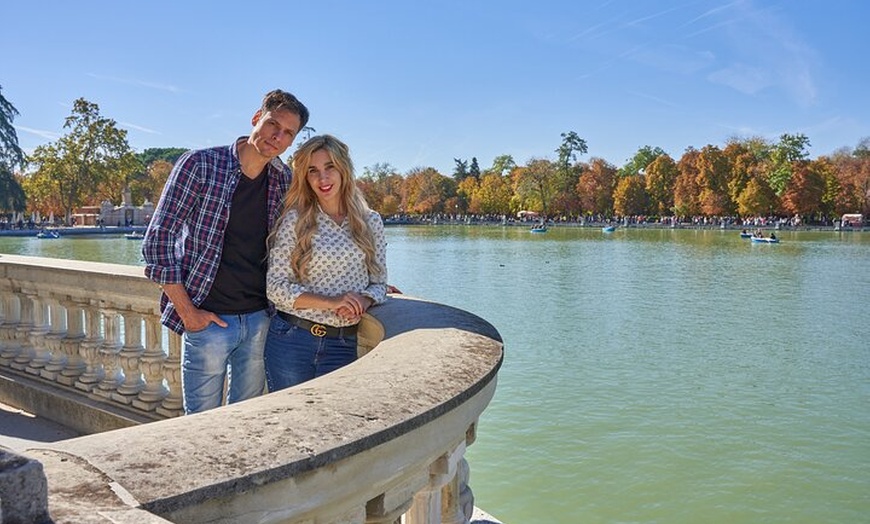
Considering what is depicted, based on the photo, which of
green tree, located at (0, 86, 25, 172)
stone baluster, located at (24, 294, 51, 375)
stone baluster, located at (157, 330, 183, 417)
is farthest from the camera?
green tree, located at (0, 86, 25, 172)

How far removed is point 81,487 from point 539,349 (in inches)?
557

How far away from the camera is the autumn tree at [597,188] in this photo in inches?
3910

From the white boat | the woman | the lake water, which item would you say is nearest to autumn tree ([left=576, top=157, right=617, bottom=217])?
the white boat

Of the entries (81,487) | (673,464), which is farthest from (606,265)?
(81,487)

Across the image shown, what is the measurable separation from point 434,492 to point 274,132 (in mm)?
1418

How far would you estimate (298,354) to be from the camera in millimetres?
2773

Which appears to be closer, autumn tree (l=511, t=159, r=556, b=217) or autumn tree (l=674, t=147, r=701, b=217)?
autumn tree (l=674, t=147, r=701, b=217)

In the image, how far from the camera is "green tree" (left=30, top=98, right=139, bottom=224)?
71.7 m

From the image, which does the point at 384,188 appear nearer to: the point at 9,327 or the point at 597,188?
the point at 597,188

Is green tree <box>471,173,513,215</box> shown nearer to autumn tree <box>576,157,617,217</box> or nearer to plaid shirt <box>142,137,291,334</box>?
autumn tree <box>576,157,617,217</box>

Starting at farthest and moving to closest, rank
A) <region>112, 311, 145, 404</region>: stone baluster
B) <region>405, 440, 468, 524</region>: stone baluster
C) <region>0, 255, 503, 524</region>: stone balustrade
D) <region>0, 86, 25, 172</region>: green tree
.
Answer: <region>0, 86, 25, 172</region>: green tree
<region>112, 311, 145, 404</region>: stone baluster
<region>405, 440, 468, 524</region>: stone baluster
<region>0, 255, 503, 524</region>: stone balustrade

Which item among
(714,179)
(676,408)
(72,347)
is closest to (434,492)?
(72,347)

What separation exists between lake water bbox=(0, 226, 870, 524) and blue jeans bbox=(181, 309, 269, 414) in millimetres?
5024

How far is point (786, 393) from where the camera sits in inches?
462
